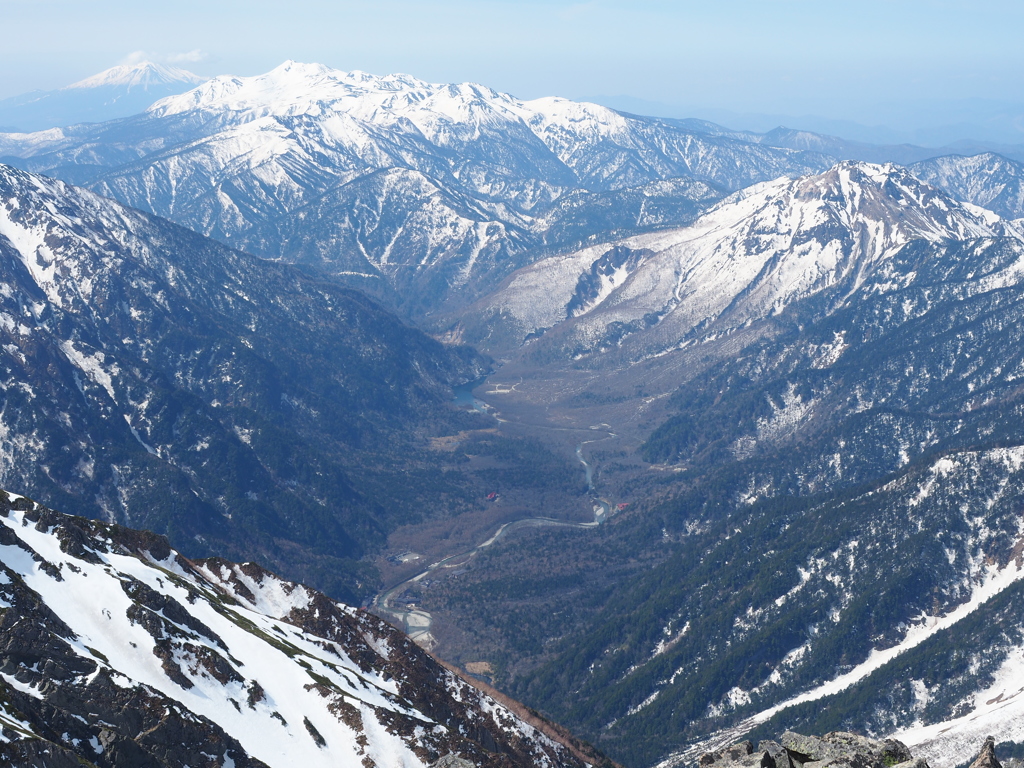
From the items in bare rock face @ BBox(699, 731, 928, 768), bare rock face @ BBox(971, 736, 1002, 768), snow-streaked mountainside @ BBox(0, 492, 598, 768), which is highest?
bare rock face @ BBox(971, 736, 1002, 768)

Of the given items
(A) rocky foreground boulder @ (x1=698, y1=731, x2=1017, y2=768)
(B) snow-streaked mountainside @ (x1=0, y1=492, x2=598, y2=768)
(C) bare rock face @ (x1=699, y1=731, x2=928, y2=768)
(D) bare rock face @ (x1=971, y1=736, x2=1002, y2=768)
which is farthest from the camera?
(B) snow-streaked mountainside @ (x1=0, y1=492, x2=598, y2=768)

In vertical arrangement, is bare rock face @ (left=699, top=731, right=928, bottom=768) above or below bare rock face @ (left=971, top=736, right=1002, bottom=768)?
below

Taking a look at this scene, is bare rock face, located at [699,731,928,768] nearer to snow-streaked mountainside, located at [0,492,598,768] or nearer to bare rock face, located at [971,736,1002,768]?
bare rock face, located at [971,736,1002,768]

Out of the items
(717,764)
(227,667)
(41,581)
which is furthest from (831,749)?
(41,581)

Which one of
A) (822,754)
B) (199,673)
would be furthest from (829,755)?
(199,673)

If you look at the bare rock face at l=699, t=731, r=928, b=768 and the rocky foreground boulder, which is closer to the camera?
the rocky foreground boulder

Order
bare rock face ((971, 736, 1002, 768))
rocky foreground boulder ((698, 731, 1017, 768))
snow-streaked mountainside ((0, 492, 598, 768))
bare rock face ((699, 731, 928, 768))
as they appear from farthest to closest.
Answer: snow-streaked mountainside ((0, 492, 598, 768))
bare rock face ((699, 731, 928, 768))
rocky foreground boulder ((698, 731, 1017, 768))
bare rock face ((971, 736, 1002, 768))

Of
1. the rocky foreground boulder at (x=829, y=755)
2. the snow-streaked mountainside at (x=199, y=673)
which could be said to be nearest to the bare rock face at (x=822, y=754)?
the rocky foreground boulder at (x=829, y=755)

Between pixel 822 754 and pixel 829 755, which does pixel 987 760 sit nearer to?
pixel 829 755

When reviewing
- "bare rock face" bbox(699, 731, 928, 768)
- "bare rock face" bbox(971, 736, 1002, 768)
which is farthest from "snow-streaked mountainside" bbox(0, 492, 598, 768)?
"bare rock face" bbox(971, 736, 1002, 768)

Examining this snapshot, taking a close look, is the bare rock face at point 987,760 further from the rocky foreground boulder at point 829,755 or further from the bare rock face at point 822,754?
the bare rock face at point 822,754
